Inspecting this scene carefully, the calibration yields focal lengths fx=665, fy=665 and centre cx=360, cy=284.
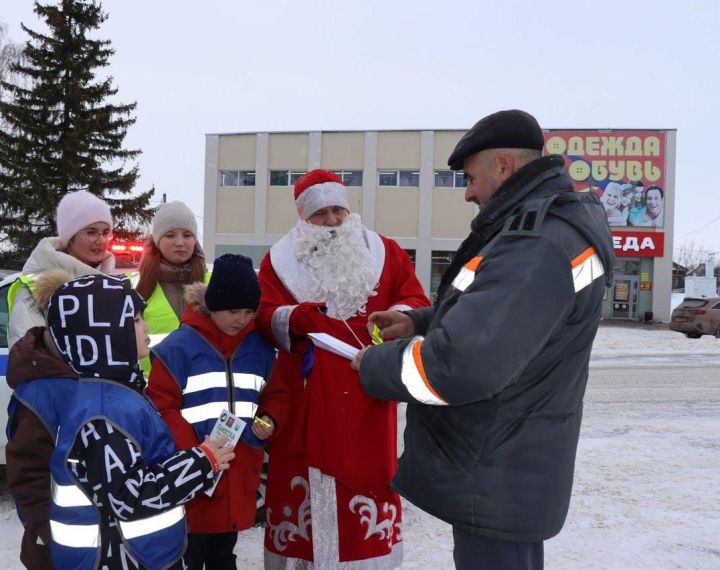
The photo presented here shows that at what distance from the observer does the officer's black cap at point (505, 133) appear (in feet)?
7.06

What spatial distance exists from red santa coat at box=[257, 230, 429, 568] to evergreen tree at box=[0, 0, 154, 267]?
22260 millimetres

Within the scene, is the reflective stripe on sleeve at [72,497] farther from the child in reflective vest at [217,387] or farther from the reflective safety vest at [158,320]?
the reflective safety vest at [158,320]

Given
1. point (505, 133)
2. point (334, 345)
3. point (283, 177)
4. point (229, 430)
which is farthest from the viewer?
point (283, 177)

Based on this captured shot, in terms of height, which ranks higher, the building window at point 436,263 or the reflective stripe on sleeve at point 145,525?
the building window at point 436,263

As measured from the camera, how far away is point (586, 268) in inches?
76.5

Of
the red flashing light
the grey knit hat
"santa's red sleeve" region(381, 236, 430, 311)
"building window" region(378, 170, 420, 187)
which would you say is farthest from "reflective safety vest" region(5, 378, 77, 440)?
"building window" region(378, 170, 420, 187)

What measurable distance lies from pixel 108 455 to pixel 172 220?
1.86m

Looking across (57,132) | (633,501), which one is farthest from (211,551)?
(57,132)

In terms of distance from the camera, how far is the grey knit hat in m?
3.60

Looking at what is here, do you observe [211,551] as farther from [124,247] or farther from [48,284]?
[124,247]

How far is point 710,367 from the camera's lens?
13430mm

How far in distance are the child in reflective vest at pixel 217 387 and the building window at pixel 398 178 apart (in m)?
31.4

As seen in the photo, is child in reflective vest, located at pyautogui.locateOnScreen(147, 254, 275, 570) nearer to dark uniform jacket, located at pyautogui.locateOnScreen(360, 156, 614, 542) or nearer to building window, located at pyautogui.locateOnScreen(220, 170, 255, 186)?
dark uniform jacket, located at pyautogui.locateOnScreen(360, 156, 614, 542)

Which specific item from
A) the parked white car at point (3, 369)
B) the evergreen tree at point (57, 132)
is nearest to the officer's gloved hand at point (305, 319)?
the parked white car at point (3, 369)
